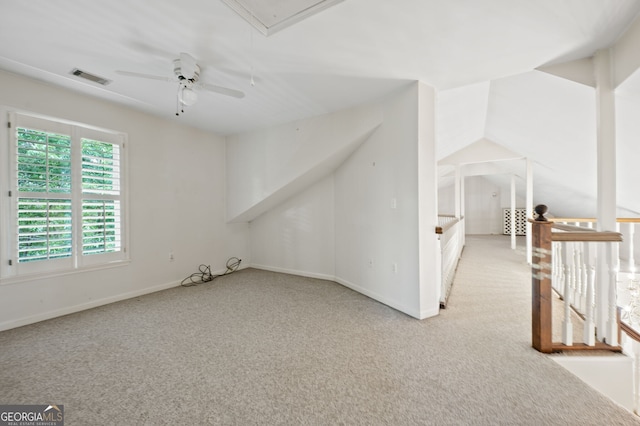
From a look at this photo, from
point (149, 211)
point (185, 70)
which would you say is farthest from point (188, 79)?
point (149, 211)

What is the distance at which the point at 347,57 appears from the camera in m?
2.14

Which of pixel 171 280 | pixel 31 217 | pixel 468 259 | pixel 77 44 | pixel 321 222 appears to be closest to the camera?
pixel 77 44

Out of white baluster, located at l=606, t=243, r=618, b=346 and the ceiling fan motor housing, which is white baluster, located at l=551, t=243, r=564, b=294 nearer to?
white baluster, located at l=606, t=243, r=618, b=346

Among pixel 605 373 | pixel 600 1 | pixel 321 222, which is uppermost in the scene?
pixel 600 1

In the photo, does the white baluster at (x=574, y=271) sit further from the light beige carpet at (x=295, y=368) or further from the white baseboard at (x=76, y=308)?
the white baseboard at (x=76, y=308)

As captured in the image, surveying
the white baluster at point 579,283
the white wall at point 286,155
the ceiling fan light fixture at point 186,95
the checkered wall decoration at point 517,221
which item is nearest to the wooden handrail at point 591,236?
the white baluster at point 579,283

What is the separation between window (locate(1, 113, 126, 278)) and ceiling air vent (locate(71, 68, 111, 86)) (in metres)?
0.64

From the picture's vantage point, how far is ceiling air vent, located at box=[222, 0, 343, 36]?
1.56 metres

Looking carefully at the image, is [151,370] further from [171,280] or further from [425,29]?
[425,29]

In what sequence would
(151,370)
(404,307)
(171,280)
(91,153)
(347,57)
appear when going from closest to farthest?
(151,370) → (347,57) → (404,307) → (91,153) → (171,280)

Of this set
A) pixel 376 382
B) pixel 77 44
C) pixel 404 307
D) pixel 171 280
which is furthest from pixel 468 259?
pixel 77 44

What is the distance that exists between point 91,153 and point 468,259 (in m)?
6.22

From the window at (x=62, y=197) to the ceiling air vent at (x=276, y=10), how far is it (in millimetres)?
2510

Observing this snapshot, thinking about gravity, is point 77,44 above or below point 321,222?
above
